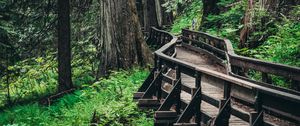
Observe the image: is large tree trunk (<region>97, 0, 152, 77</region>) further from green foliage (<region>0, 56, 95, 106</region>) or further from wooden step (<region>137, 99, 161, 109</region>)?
wooden step (<region>137, 99, 161, 109</region>)

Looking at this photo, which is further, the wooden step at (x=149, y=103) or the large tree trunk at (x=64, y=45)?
the large tree trunk at (x=64, y=45)

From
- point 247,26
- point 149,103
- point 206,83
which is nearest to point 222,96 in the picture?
point 206,83

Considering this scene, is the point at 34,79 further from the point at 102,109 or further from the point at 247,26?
the point at 247,26

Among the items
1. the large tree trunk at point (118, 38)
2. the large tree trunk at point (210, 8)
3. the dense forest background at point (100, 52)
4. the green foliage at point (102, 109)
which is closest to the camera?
the green foliage at point (102, 109)

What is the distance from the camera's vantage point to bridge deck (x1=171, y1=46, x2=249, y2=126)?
25.1 ft

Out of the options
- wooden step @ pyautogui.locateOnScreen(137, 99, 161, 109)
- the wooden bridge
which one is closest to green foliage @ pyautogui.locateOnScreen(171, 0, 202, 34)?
the wooden bridge

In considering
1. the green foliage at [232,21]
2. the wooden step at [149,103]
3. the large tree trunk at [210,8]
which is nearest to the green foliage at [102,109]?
the wooden step at [149,103]

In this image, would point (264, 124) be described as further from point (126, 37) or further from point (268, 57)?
point (126, 37)

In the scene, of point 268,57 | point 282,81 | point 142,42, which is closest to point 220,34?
point 142,42

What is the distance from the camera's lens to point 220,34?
1922 cm

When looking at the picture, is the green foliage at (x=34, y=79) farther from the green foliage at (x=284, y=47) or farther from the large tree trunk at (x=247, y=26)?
the green foliage at (x=284, y=47)

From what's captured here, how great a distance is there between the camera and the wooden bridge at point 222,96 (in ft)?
18.6

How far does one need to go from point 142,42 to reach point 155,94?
243 inches

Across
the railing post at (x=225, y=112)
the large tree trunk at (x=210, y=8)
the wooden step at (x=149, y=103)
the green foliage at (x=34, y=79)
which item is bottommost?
the green foliage at (x=34, y=79)
